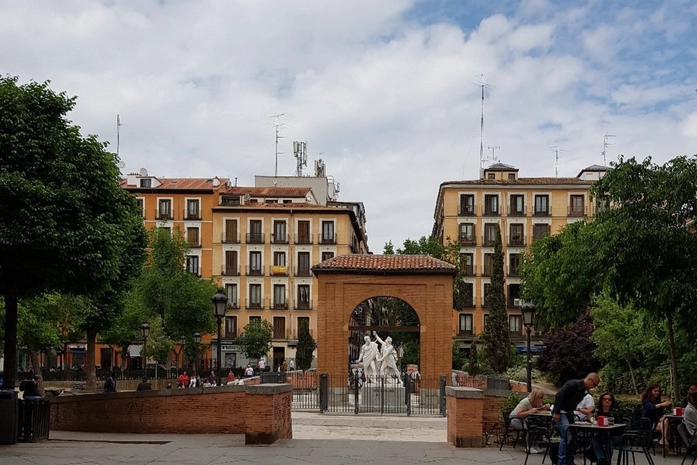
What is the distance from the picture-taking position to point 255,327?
6769 cm

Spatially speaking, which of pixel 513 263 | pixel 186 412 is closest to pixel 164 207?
pixel 513 263

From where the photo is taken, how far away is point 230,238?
72.8 metres

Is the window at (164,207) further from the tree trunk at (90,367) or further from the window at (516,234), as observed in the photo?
the tree trunk at (90,367)

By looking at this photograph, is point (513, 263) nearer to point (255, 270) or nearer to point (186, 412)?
point (255, 270)

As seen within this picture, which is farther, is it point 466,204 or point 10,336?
point 466,204

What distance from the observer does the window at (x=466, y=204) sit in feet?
239

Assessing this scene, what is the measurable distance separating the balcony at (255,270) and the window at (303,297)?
320 centimetres

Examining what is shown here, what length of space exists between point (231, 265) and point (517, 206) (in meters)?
23.0

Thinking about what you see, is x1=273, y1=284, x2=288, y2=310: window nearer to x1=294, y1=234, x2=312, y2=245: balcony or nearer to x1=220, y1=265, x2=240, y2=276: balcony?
x1=220, y1=265, x2=240, y2=276: balcony

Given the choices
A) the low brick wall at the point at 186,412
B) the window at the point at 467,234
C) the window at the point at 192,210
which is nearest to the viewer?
the low brick wall at the point at 186,412

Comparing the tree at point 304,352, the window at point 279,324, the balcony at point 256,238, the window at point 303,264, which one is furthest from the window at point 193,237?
the tree at point 304,352

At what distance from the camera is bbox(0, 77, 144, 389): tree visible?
728 inches

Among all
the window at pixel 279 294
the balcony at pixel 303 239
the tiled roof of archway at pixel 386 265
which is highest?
the balcony at pixel 303 239

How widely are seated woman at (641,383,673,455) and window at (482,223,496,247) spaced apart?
181 ft
